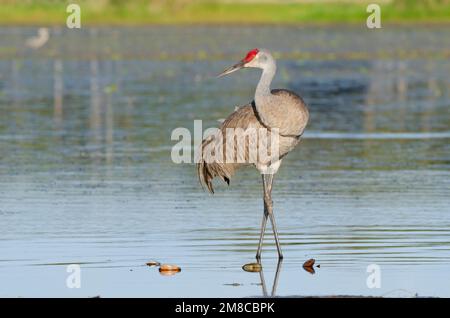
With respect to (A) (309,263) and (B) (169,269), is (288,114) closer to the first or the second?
(A) (309,263)

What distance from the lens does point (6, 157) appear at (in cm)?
2027

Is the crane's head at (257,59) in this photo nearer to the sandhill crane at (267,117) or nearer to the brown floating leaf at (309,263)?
the sandhill crane at (267,117)

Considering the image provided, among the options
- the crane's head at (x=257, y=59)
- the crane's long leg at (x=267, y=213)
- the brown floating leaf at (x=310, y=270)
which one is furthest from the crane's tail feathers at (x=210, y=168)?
the brown floating leaf at (x=310, y=270)

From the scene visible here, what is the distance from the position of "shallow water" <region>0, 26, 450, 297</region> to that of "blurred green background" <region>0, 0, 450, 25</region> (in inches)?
2028

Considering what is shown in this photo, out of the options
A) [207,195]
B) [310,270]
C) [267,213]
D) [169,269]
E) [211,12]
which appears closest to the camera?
[169,269]

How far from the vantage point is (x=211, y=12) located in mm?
96688

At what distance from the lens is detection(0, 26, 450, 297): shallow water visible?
1131cm

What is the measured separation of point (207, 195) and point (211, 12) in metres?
81.1

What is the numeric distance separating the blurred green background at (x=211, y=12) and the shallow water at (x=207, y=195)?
51.5 meters

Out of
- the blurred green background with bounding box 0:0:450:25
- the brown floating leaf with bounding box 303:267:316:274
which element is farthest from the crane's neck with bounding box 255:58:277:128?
the blurred green background with bounding box 0:0:450:25

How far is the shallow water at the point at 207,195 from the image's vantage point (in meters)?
11.3

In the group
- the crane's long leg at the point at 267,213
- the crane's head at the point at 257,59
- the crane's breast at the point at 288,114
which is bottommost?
the crane's long leg at the point at 267,213

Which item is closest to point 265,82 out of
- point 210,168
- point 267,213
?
point 210,168

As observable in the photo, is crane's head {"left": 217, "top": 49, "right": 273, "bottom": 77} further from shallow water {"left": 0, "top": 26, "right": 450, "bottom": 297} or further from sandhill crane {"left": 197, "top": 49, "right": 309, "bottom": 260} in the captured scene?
shallow water {"left": 0, "top": 26, "right": 450, "bottom": 297}
